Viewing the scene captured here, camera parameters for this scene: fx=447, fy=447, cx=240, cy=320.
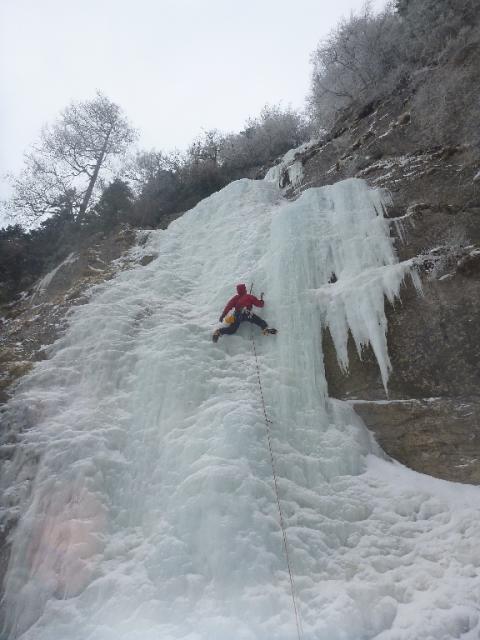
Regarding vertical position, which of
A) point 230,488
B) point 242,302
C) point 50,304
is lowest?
point 230,488

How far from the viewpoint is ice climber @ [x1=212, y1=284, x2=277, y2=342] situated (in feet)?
22.5

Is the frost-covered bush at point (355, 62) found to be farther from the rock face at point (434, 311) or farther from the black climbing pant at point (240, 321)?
the black climbing pant at point (240, 321)

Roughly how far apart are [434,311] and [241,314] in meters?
2.75

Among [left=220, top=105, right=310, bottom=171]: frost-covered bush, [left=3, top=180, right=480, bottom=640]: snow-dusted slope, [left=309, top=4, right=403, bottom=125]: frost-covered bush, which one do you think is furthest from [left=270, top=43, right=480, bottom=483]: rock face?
[left=220, top=105, right=310, bottom=171]: frost-covered bush

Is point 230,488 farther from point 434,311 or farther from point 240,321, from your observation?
point 434,311

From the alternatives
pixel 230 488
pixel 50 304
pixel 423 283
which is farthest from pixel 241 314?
pixel 50 304

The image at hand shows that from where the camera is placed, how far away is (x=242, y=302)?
7004mm

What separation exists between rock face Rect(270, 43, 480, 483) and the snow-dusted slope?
0.26 meters

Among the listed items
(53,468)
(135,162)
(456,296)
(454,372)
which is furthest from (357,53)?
(53,468)

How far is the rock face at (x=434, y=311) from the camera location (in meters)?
5.30

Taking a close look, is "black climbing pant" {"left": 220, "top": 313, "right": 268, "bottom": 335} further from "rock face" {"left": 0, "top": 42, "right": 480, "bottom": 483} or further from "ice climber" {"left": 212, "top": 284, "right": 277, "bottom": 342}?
"rock face" {"left": 0, "top": 42, "right": 480, "bottom": 483}

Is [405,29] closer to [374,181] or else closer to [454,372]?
[374,181]

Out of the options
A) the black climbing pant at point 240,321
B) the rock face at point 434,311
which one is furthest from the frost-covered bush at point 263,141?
the black climbing pant at point 240,321

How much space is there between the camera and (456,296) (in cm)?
586
